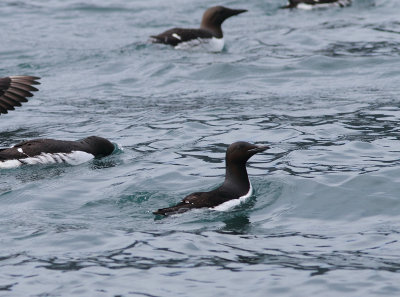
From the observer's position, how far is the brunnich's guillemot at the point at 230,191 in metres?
9.97

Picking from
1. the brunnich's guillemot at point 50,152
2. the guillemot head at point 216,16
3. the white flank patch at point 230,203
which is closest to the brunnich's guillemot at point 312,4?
the guillemot head at point 216,16

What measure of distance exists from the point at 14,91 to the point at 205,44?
662 centimetres

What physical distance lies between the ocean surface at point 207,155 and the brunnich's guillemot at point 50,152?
114mm

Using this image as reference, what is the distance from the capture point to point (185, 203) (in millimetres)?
10008

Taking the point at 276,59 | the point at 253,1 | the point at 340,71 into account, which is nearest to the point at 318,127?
the point at 340,71

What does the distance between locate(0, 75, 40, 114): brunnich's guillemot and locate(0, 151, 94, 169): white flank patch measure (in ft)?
4.05

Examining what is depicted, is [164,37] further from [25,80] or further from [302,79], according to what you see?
[25,80]

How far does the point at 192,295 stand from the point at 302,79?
30.7 feet

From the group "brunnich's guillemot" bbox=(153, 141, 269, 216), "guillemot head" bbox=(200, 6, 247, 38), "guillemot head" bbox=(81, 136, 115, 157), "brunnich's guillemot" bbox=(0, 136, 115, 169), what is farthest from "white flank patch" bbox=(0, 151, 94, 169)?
"guillemot head" bbox=(200, 6, 247, 38)

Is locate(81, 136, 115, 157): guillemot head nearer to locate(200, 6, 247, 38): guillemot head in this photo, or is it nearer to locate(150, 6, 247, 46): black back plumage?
locate(150, 6, 247, 46): black back plumage

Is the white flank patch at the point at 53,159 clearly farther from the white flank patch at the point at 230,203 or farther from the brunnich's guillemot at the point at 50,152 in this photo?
the white flank patch at the point at 230,203

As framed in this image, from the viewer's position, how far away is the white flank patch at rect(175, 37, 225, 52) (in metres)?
19.5

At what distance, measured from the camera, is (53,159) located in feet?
40.7

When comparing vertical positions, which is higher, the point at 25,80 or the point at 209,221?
the point at 25,80
